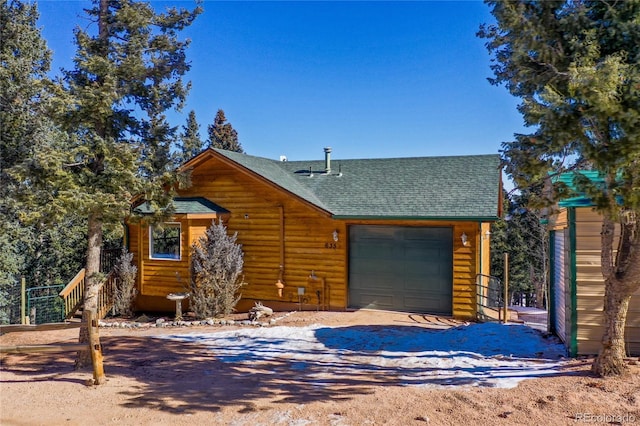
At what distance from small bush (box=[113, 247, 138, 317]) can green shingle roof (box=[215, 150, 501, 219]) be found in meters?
4.41

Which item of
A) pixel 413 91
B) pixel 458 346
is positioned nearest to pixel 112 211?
pixel 458 346

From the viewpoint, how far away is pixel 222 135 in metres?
35.5

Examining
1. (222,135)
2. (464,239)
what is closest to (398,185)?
(464,239)

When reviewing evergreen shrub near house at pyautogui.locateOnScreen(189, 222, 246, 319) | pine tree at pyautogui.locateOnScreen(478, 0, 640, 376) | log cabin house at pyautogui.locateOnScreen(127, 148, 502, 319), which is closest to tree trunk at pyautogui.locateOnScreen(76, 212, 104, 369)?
log cabin house at pyautogui.locateOnScreen(127, 148, 502, 319)

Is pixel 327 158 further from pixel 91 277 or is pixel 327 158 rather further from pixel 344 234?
pixel 91 277

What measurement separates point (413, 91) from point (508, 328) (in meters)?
10.4

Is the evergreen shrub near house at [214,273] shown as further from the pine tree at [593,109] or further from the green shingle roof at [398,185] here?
the pine tree at [593,109]

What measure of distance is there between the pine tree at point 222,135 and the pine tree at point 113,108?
89.7 feet

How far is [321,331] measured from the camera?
9.61m

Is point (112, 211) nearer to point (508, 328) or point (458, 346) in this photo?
point (458, 346)

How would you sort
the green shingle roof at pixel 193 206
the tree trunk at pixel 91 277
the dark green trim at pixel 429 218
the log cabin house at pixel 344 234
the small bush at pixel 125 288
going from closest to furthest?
the tree trunk at pixel 91 277 < the dark green trim at pixel 429 218 < the log cabin house at pixel 344 234 < the green shingle roof at pixel 193 206 < the small bush at pixel 125 288

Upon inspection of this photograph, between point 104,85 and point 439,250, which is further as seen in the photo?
point 439,250

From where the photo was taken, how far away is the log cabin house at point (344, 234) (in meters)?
11.4

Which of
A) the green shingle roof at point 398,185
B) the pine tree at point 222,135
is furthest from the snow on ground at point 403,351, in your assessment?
the pine tree at point 222,135
